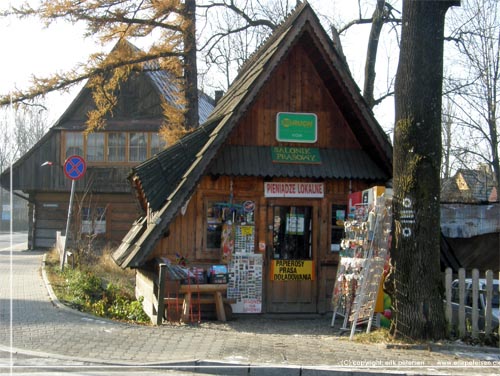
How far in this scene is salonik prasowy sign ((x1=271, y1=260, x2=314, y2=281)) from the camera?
13.8m

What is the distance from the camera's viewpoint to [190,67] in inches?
806

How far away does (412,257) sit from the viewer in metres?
9.73

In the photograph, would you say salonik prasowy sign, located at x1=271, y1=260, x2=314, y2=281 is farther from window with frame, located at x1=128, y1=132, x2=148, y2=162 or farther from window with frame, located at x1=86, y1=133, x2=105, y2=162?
window with frame, located at x1=86, y1=133, x2=105, y2=162

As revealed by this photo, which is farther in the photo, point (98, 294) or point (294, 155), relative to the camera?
point (98, 294)

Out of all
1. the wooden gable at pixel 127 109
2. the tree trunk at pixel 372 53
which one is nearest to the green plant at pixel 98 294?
the tree trunk at pixel 372 53

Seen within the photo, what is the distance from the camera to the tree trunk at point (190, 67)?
1986 centimetres

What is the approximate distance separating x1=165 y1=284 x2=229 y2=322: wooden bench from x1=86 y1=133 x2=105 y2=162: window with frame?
2017 centimetres

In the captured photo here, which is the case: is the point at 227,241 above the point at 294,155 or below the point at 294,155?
below

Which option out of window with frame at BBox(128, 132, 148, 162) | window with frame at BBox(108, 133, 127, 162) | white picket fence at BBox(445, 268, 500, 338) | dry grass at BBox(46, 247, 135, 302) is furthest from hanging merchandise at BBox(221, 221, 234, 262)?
window with frame at BBox(108, 133, 127, 162)

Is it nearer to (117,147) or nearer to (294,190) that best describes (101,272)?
(294,190)

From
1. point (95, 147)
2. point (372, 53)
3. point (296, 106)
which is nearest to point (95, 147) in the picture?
point (95, 147)

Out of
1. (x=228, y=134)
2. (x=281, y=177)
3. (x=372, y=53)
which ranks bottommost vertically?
(x=281, y=177)

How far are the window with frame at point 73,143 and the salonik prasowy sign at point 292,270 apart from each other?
2044 centimetres

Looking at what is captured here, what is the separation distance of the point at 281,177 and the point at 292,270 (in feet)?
6.85
